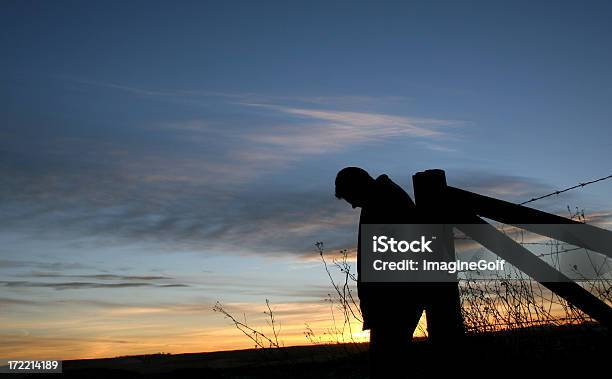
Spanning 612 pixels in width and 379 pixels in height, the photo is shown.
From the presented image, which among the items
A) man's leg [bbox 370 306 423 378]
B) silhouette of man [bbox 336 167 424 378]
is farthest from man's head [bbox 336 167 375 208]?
man's leg [bbox 370 306 423 378]

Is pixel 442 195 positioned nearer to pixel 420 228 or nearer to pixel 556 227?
pixel 420 228

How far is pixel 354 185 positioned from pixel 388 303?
104 centimetres

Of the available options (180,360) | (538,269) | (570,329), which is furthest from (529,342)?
(180,360)

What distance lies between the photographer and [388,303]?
4258mm

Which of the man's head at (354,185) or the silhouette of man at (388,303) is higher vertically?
the man's head at (354,185)

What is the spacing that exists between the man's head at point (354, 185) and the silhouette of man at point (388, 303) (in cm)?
5

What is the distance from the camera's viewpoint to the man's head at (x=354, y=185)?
14.8ft

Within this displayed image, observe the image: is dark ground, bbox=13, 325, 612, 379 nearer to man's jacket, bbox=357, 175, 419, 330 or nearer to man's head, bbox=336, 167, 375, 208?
man's jacket, bbox=357, 175, 419, 330

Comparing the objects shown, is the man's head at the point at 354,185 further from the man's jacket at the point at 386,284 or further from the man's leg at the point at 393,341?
the man's leg at the point at 393,341

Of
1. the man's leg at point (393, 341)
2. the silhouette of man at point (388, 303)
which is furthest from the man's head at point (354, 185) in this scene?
the man's leg at point (393, 341)

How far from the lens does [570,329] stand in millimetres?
5594

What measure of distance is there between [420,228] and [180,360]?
8729mm

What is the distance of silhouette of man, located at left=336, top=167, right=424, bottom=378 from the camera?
4.17 m

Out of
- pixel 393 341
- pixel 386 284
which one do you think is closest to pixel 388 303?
pixel 386 284
